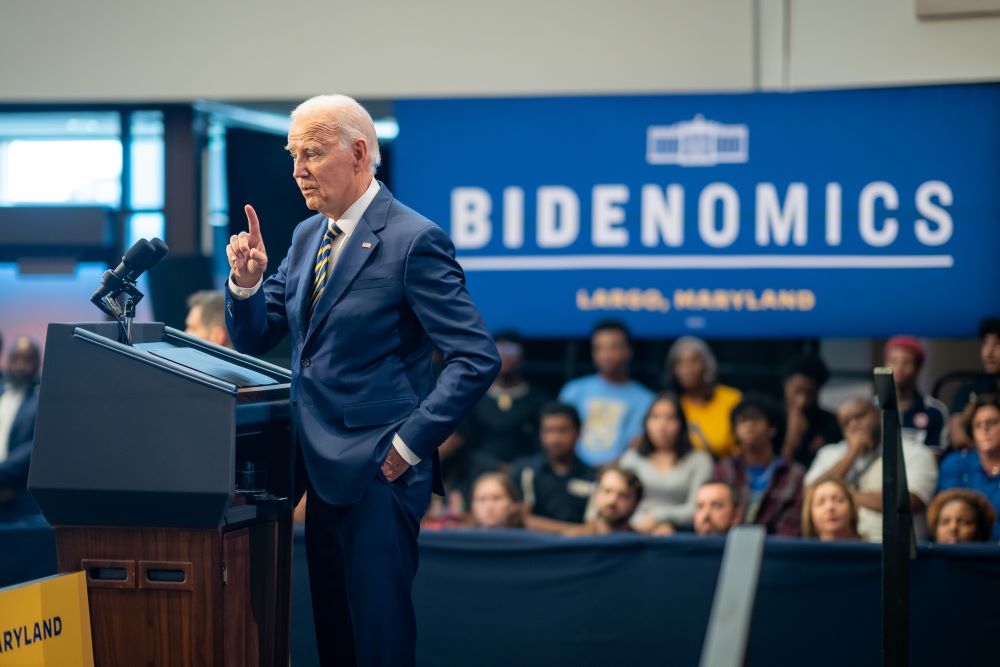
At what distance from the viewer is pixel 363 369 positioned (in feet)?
8.27

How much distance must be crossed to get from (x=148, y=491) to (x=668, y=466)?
3.02 metres

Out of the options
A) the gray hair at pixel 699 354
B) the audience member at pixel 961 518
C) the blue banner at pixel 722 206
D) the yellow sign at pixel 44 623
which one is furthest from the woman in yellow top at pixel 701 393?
the yellow sign at pixel 44 623

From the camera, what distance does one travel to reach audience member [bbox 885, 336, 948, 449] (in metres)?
5.29

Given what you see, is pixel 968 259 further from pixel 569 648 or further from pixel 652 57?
pixel 569 648

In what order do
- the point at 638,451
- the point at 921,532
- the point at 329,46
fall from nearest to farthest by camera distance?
the point at 921,532, the point at 638,451, the point at 329,46

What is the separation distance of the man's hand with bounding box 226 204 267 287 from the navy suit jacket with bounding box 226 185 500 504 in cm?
5

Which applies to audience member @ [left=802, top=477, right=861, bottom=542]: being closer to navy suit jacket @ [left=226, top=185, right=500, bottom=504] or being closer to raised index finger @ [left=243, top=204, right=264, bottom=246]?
navy suit jacket @ [left=226, top=185, right=500, bottom=504]

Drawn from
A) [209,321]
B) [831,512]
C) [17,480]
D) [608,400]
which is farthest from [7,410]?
[831,512]

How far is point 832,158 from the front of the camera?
232 inches

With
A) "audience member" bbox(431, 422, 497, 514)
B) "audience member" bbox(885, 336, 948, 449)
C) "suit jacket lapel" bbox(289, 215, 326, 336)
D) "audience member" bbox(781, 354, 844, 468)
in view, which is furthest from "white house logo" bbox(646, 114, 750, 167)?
"suit jacket lapel" bbox(289, 215, 326, 336)

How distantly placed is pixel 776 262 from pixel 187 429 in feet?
13.3

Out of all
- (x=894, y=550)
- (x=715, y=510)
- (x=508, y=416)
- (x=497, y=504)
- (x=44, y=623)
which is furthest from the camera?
(x=508, y=416)

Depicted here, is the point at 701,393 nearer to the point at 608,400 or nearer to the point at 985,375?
the point at 608,400

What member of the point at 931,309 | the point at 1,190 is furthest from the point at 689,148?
the point at 1,190
